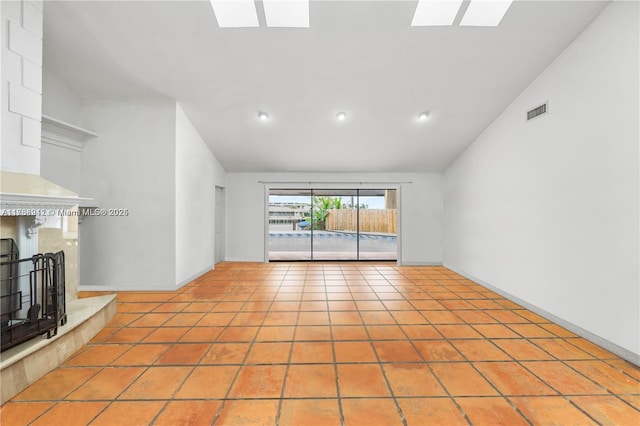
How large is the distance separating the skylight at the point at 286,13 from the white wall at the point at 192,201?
214 cm

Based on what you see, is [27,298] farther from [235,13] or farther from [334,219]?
[334,219]

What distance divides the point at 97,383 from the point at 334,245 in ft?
27.7

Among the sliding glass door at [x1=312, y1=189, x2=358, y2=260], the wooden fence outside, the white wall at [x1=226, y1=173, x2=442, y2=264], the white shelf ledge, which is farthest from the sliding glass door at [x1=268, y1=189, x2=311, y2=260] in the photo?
the white shelf ledge

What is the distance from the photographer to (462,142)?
5.12 metres

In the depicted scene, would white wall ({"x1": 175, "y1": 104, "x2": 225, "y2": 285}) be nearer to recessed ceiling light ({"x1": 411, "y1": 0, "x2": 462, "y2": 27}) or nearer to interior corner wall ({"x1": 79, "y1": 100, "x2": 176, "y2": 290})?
interior corner wall ({"x1": 79, "y1": 100, "x2": 176, "y2": 290})

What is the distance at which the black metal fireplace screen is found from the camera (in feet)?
6.97

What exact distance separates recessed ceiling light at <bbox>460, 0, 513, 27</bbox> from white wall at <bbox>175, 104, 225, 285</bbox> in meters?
4.01

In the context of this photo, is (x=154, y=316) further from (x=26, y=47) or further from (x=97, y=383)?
(x=26, y=47)

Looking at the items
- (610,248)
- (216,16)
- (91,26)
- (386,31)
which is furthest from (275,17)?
(610,248)

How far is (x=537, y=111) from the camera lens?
345cm

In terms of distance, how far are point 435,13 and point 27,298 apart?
4.95 m

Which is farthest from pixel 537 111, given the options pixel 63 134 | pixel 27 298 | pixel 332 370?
pixel 63 134

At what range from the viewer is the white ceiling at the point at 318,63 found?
2879 millimetres

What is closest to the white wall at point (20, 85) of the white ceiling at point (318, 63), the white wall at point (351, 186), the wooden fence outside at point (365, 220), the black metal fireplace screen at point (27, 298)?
the white ceiling at point (318, 63)
